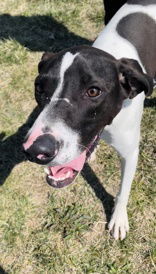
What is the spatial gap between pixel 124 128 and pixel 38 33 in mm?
3786

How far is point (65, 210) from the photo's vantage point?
506 centimetres

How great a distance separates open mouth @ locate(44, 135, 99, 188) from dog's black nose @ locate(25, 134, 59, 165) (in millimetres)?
501

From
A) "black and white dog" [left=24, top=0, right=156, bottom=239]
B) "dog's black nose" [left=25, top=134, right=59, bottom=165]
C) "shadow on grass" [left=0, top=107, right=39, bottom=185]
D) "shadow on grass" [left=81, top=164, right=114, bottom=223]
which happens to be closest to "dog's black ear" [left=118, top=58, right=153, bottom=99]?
"black and white dog" [left=24, top=0, right=156, bottom=239]

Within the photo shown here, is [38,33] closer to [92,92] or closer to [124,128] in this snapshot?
[124,128]

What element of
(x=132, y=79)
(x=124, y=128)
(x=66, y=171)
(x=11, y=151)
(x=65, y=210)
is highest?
(x=132, y=79)

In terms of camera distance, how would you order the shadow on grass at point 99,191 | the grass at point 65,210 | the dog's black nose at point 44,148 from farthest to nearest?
the shadow on grass at point 99,191
the grass at point 65,210
the dog's black nose at point 44,148

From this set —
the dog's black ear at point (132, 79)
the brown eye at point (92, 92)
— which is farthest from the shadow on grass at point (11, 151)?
the brown eye at point (92, 92)

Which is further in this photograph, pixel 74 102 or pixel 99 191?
pixel 99 191

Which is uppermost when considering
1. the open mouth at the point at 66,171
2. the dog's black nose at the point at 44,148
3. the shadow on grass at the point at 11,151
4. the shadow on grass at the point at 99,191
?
the dog's black nose at the point at 44,148

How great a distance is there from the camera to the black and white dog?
3.15 meters

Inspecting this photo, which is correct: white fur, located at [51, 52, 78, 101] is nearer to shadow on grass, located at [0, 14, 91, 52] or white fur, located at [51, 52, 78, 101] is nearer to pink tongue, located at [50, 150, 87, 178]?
pink tongue, located at [50, 150, 87, 178]

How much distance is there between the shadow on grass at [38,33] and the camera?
6914 mm

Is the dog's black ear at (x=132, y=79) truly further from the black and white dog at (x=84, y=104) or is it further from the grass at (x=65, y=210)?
the grass at (x=65, y=210)

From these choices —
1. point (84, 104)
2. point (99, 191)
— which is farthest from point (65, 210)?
point (84, 104)
